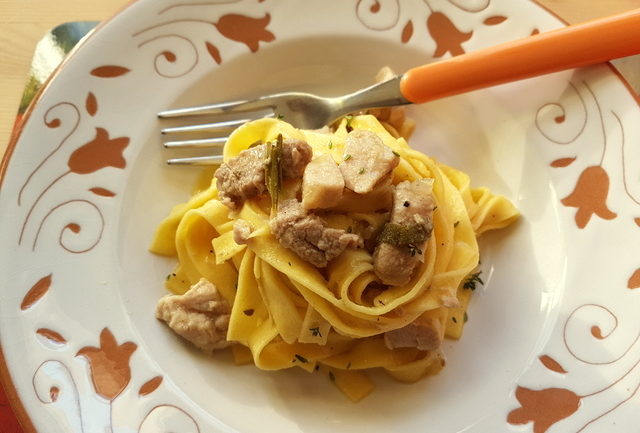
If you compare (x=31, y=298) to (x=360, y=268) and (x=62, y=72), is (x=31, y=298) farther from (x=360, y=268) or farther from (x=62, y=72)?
(x=360, y=268)

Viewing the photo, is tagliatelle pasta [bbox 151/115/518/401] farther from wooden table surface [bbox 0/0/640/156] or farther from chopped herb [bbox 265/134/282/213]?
wooden table surface [bbox 0/0/640/156]

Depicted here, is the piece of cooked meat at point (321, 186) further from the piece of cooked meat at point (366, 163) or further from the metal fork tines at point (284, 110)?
the metal fork tines at point (284, 110)

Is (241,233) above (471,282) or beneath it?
above

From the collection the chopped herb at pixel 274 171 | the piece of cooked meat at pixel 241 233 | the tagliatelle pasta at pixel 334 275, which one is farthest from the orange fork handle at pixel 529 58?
the piece of cooked meat at pixel 241 233

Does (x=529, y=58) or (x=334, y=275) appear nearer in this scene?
(x=334, y=275)

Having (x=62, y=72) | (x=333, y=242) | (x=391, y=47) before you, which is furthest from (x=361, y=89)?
(x=62, y=72)

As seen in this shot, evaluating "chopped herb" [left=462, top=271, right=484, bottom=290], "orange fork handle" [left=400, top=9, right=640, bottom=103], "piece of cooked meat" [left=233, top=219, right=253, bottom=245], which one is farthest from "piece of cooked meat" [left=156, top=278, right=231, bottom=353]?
"orange fork handle" [left=400, top=9, right=640, bottom=103]

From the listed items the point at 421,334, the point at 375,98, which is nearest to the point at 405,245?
the point at 421,334

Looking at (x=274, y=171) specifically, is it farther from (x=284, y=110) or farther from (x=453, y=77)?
(x=453, y=77)
